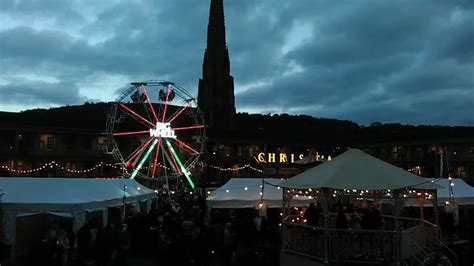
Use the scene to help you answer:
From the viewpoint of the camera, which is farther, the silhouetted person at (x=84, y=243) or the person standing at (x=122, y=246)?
the person standing at (x=122, y=246)

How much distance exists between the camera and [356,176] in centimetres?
1369

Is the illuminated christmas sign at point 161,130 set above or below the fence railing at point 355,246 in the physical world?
above

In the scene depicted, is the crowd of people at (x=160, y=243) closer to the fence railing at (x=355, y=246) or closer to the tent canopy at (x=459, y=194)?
the fence railing at (x=355, y=246)

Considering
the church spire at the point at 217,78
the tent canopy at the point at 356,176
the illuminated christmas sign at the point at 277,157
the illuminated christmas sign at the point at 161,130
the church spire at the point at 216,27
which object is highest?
the church spire at the point at 216,27

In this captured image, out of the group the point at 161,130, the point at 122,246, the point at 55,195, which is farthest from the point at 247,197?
the point at 161,130

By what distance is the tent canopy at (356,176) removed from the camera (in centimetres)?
1320

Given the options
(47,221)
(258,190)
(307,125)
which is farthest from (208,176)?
(307,125)

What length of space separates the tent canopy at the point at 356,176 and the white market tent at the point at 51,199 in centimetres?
670

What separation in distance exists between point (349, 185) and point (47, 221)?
1107cm

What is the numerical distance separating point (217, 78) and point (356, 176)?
88718 mm

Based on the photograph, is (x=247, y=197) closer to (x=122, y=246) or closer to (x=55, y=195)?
(x=55, y=195)

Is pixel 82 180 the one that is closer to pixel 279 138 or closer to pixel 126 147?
pixel 126 147

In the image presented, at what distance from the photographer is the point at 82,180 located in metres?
18.2

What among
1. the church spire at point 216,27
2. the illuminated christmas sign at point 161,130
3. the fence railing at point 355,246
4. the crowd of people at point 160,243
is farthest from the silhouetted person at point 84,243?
the church spire at point 216,27
